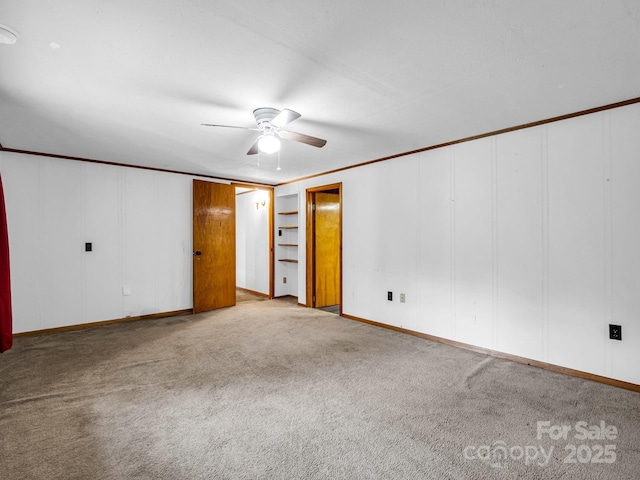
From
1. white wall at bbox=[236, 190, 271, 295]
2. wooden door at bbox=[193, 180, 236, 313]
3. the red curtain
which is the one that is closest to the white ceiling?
the red curtain

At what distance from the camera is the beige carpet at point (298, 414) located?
172cm

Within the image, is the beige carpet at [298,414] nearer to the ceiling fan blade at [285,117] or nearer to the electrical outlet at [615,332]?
the electrical outlet at [615,332]

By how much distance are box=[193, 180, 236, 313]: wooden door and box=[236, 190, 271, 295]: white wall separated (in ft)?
3.33

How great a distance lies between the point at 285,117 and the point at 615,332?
3.13 meters

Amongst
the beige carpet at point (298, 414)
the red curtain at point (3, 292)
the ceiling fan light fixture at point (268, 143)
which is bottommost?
the beige carpet at point (298, 414)

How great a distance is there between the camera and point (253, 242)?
22.8ft

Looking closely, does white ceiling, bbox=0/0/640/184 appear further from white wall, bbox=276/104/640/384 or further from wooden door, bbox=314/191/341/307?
wooden door, bbox=314/191/341/307

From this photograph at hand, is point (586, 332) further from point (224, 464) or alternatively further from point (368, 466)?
point (224, 464)

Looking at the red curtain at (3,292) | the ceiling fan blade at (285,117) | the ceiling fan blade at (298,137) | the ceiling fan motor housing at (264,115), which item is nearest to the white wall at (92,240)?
the red curtain at (3,292)

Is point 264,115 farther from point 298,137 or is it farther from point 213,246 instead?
point 213,246

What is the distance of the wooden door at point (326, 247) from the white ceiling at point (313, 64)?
2.38 meters

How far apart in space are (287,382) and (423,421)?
111cm

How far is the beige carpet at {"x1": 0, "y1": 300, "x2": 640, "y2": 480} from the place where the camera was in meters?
1.72

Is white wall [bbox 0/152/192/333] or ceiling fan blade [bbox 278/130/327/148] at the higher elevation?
ceiling fan blade [bbox 278/130/327/148]
